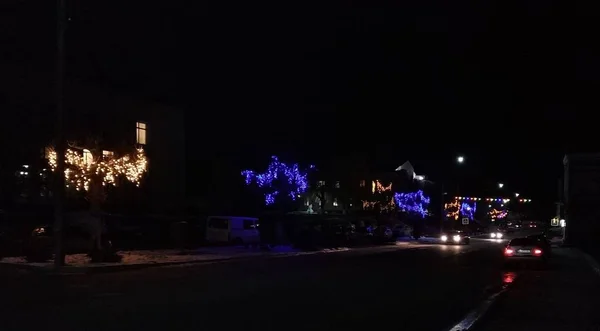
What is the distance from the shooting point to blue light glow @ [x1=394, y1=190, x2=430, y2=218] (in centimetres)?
9232

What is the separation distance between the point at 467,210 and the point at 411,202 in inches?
1618

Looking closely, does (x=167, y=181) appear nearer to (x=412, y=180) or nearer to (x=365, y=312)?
(x=365, y=312)

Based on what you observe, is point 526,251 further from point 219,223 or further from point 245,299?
point 219,223

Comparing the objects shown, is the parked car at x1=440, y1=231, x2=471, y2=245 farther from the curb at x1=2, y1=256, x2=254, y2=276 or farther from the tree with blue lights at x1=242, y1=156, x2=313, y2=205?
the curb at x1=2, y1=256, x2=254, y2=276

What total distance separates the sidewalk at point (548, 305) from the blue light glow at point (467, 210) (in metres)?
96.2

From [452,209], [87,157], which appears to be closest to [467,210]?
[452,209]

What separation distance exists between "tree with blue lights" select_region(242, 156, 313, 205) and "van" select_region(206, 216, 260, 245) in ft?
79.7

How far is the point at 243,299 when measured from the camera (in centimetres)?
1582

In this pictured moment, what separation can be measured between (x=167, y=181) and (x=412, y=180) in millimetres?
59590

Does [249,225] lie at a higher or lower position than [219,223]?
lower

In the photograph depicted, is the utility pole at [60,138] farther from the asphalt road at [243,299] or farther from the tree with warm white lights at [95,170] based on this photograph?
the tree with warm white lights at [95,170]

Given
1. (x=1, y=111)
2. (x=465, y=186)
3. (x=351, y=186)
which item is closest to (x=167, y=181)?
(x=1, y=111)

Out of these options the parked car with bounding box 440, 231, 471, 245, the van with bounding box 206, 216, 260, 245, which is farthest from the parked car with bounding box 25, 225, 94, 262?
the parked car with bounding box 440, 231, 471, 245

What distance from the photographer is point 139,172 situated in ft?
104
